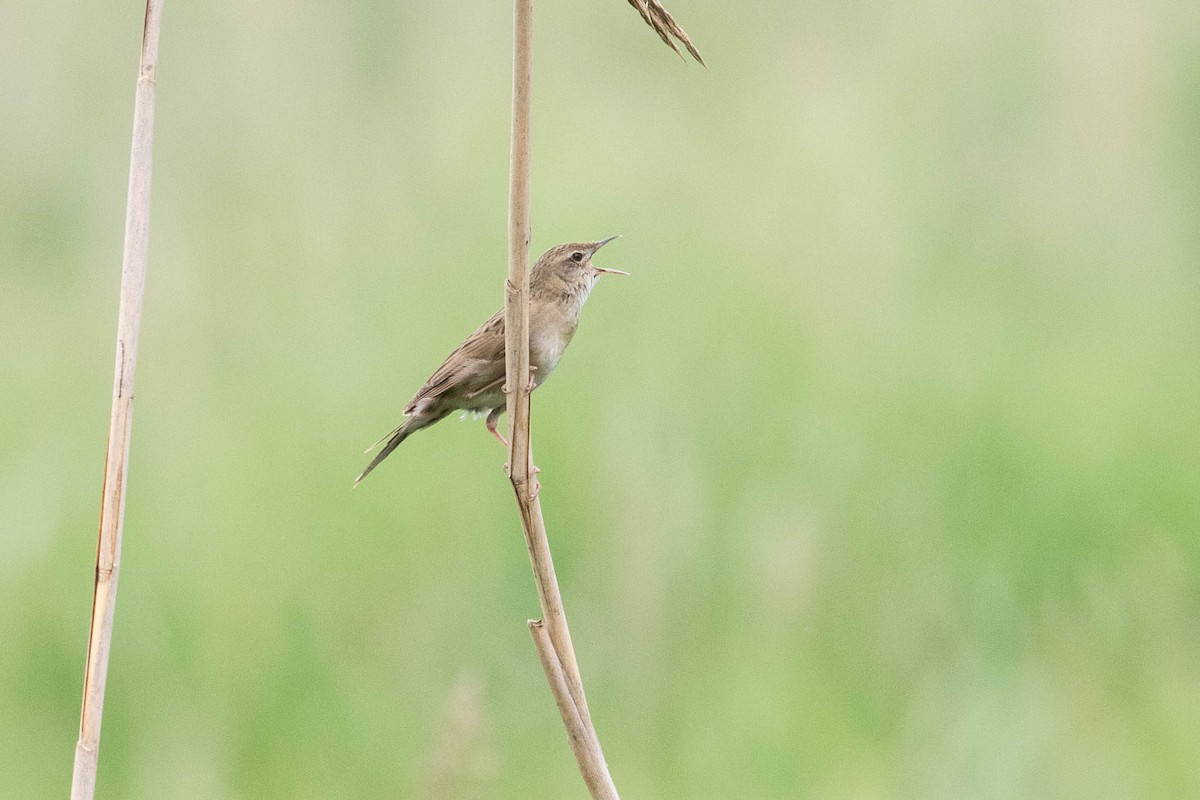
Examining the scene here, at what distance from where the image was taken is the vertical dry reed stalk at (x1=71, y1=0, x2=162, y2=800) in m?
1.64

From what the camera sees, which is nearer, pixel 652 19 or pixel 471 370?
pixel 652 19

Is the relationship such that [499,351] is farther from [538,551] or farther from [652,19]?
[652,19]

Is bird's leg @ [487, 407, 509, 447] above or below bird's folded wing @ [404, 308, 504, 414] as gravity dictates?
below

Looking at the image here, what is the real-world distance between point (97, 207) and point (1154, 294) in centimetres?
329

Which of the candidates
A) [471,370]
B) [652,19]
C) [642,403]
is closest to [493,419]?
[471,370]

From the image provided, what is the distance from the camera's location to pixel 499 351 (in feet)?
9.12

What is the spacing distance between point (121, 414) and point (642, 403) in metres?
2.29


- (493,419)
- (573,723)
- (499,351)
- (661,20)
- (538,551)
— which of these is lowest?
(573,723)

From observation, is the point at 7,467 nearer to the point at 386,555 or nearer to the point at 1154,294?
the point at 386,555

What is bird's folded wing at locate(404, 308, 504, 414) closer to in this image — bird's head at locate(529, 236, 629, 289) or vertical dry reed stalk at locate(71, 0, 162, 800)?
bird's head at locate(529, 236, 629, 289)

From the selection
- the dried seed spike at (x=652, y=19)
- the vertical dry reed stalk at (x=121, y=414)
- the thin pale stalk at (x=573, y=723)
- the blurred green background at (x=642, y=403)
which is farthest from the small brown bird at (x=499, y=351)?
the dried seed spike at (x=652, y=19)

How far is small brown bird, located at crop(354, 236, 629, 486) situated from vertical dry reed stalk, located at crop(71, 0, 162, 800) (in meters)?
0.95

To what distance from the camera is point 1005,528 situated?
3.59 metres

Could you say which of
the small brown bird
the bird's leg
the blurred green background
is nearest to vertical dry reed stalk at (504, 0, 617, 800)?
the blurred green background
